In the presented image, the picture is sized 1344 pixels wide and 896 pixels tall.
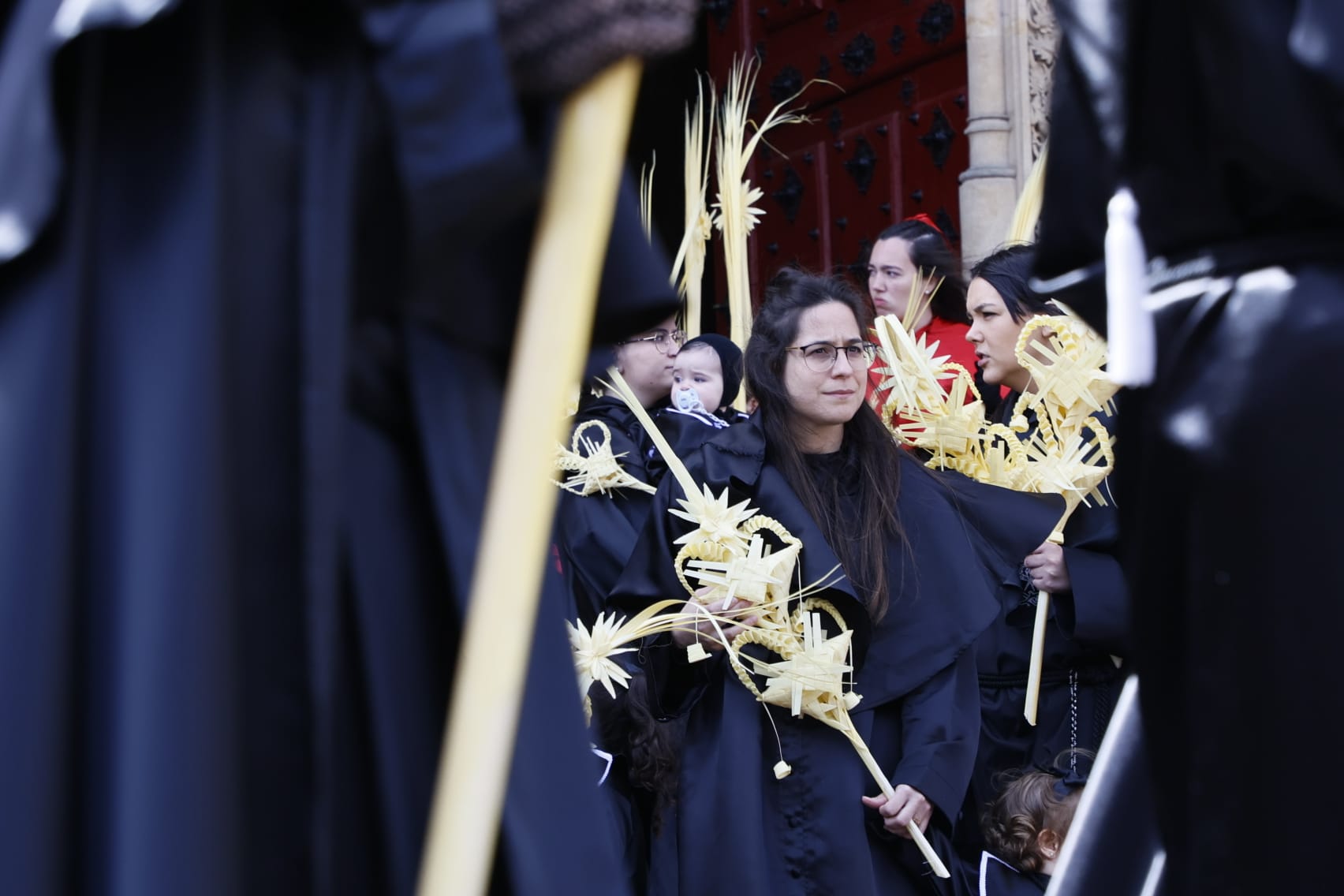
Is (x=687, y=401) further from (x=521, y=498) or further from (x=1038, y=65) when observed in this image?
(x=521, y=498)

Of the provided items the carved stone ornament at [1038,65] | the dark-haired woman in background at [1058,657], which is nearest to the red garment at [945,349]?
the dark-haired woman in background at [1058,657]

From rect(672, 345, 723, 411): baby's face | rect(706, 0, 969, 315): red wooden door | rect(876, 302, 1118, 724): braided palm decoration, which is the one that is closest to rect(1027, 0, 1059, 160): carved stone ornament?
rect(706, 0, 969, 315): red wooden door

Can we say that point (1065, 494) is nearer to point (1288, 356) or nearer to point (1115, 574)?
point (1115, 574)

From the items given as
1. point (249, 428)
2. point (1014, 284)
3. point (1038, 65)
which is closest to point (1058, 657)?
point (1014, 284)

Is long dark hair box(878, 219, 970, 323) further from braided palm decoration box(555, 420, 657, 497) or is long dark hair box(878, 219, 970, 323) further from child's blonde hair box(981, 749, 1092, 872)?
child's blonde hair box(981, 749, 1092, 872)

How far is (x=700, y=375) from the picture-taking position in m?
5.46

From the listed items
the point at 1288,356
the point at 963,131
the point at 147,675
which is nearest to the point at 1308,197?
the point at 1288,356

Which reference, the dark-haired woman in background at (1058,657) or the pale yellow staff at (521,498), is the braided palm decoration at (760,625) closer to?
the dark-haired woman in background at (1058,657)

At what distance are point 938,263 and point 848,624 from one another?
5.98 ft

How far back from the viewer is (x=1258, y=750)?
1.52 metres

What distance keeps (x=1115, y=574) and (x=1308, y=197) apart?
2555 millimetres

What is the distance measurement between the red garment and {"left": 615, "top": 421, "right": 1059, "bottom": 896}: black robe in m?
0.89

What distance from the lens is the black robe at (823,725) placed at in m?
3.66

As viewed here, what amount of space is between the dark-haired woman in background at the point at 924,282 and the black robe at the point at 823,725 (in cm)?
122
